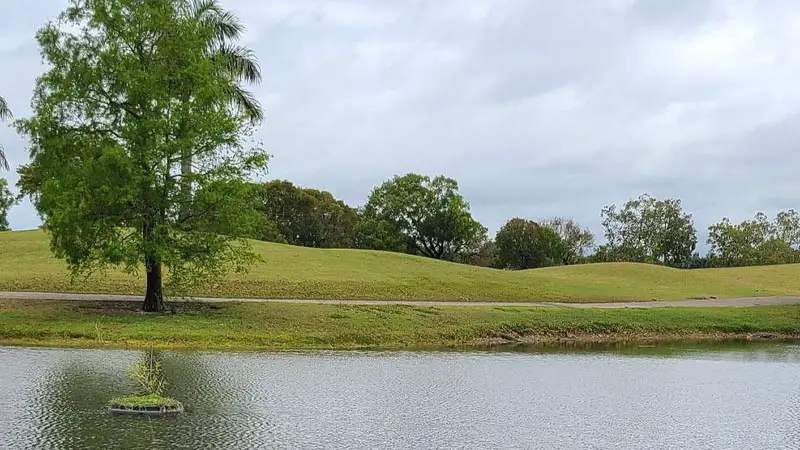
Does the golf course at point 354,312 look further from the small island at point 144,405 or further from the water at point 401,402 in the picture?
the small island at point 144,405

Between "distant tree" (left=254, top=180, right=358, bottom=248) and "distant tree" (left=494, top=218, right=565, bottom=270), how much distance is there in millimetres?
19727

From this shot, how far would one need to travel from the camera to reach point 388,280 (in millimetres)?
45969

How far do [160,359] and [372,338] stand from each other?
9486 mm

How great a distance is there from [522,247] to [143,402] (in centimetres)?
8952

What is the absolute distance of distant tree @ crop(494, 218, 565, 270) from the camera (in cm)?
10312

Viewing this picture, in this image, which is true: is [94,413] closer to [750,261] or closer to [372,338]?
[372,338]

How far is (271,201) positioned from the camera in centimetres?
9938

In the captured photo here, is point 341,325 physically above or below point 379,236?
below

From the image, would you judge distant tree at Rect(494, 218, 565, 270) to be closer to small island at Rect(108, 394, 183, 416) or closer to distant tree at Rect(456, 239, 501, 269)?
distant tree at Rect(456, 239, 501, 269)

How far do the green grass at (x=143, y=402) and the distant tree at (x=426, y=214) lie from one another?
78786mm

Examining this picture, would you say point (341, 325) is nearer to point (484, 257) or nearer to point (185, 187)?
point (185, 187)

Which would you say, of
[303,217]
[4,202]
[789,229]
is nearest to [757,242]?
[789,229]

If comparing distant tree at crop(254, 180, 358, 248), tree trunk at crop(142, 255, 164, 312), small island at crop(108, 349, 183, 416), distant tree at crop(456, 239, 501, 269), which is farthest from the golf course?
distant tree at crop(456, 239, 501, 269)

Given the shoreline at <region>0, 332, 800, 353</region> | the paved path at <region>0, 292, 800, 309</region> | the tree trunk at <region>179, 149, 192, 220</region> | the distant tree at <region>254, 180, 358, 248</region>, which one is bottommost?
the shoreline at <region>0, 332, 800, 353</region>
